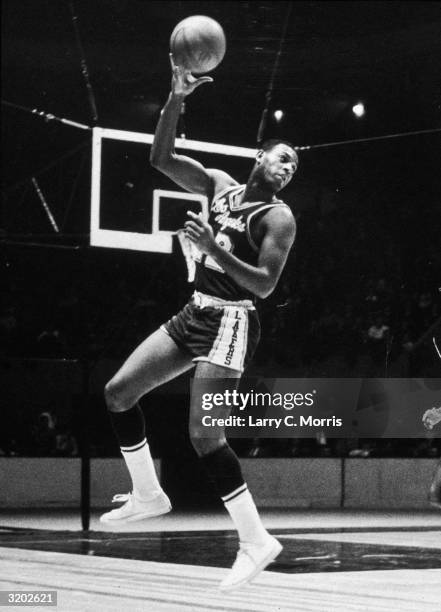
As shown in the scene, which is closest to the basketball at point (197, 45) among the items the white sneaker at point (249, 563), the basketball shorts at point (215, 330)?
the basketball shorts at point (215, 330)

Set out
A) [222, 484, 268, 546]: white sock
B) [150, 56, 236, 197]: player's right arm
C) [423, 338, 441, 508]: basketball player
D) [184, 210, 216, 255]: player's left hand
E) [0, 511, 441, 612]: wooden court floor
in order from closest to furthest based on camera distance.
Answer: [184, 210, 216, 255]: player's left hand < [150, 56, 236, 197]: player's right arm < [222, 484, 268, 546]: white sock < [0, 511, 441, 612]: wooden court floor < [423, 338, 441, 508]: basketball player

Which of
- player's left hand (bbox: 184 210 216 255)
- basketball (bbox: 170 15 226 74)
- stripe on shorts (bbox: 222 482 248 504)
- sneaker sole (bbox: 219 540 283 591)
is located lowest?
sneaker sole (bbox: 219 540 283 591)

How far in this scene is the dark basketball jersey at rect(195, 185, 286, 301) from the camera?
4828 millimetres

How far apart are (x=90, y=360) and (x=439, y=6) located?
408 centimetres

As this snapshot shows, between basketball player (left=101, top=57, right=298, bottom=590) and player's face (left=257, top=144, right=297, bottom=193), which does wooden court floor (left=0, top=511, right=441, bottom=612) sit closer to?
basketball player (left=101, top=57, right=298, bottom=590)

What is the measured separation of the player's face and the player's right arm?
174 mm

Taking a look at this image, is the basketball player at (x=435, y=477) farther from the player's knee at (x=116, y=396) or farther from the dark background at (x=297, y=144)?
the player's knee at (x=116, y=396)

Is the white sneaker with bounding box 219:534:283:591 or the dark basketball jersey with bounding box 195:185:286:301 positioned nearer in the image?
the white sneaker with bounding box 219:534:283:591

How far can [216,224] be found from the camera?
4898 millimetres

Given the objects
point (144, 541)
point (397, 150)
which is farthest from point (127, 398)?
point (144, 541)

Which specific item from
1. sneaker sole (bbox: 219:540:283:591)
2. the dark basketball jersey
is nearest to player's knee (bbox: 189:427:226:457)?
sneaker sole (bbox: 219:540:283:591)

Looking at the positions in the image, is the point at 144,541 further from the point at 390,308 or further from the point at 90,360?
the point at 390,308

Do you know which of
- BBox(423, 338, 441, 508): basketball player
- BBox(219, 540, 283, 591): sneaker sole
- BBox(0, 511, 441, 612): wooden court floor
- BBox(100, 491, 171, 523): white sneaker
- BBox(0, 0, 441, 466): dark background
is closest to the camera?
BBox(219, 540, 283, 591): sneaker sole

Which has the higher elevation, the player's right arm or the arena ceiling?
the arena ceiling
